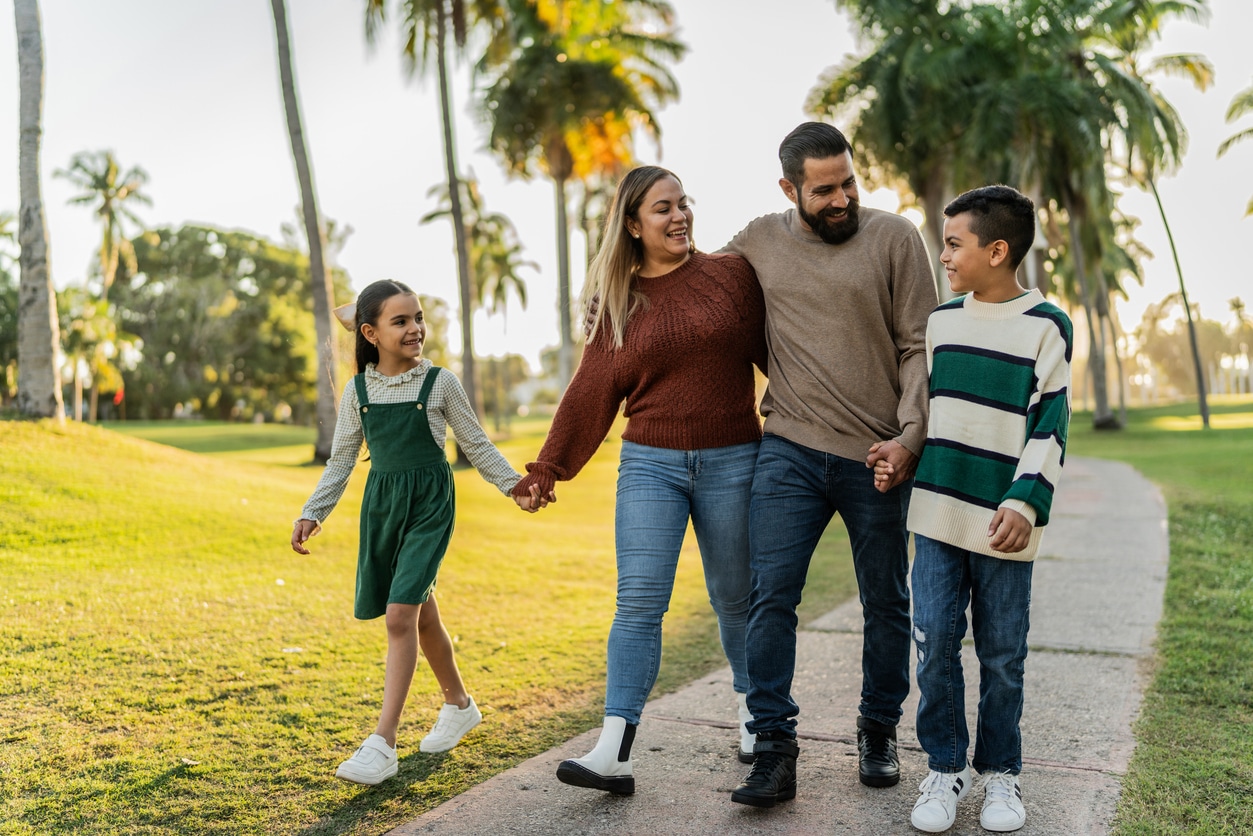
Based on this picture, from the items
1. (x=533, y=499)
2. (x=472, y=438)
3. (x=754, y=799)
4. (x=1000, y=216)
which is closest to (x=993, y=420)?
(x=1000, y=216)

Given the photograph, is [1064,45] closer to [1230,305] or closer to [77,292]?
[77,292]

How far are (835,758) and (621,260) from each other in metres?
1.89

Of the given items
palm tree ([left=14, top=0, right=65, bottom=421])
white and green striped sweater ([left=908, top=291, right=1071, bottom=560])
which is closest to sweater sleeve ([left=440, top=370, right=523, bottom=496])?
white and green striped sweater ([left=908, top=291, right=1071, bottom=560])

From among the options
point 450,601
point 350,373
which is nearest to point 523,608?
point 450,601

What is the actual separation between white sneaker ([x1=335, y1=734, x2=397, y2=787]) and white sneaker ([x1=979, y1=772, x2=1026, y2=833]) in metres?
1.89

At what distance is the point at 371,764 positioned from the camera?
11.0 feet

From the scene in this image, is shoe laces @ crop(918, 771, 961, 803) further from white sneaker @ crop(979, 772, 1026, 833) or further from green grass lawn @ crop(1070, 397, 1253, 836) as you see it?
green grass lawn @ crop(1070, 397, 1253, 836)

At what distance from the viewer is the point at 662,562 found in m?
3.27

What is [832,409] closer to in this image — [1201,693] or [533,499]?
[533,499]

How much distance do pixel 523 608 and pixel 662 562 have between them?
3.56m

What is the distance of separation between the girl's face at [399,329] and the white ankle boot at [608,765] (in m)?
1.48

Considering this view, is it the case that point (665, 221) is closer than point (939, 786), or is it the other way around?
point (939, 786)

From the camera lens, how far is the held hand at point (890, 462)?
3.04 metres

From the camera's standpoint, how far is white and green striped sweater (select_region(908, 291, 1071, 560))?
287 cm
